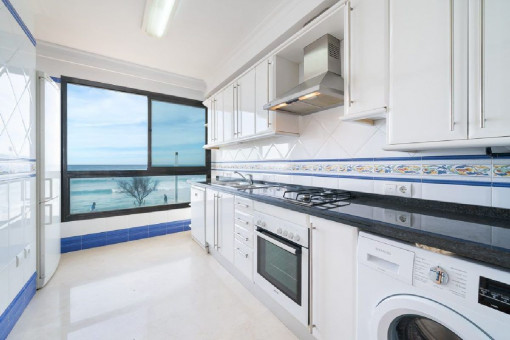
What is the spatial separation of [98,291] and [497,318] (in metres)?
2.63

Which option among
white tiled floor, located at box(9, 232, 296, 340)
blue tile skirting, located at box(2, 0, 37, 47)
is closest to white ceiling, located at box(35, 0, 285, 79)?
blue tile skirting, located at box(2, 0, 37, 47)

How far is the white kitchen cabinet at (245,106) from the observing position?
7.75ft

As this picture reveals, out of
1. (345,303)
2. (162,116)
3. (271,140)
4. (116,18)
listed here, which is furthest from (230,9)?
(345,303)

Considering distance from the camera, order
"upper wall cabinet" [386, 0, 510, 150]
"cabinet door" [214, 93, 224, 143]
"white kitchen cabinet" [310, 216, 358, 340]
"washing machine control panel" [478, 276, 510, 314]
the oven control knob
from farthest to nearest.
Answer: "cabinet door" [214, 93, 224, 143]
"white kitchen cabinet" [310, 216, 358, 340]
"upper wall cabinet" [386, 0, 510, 150]
the oven control knob
"washing machine control panel" [478, 276, 510, 314]

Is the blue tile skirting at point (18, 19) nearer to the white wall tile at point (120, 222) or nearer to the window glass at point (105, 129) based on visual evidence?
the window glass at point (105, 129)

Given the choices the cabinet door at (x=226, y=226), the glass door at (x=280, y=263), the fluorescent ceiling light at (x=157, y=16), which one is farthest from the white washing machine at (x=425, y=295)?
the fluorescent ceiling light at (x=157, y=16)

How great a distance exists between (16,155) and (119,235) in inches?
75.1

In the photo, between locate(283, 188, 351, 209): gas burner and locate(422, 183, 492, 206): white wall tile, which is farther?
locate(283, 188, 351, 209): gas burner

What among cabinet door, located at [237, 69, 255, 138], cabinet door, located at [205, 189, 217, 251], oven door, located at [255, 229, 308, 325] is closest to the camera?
oven door, located at [255, 229, 308, 325]

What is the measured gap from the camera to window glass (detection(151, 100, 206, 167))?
3.51 m

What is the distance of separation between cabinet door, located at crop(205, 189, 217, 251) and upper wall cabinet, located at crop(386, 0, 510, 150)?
1.91 m

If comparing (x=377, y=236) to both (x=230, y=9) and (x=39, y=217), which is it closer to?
(x=230, y=9)

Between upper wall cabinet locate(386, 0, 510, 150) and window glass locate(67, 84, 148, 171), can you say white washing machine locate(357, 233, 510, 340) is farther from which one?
window glass locate(67, 84, 148, 171)

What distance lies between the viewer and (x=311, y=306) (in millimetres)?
1298
